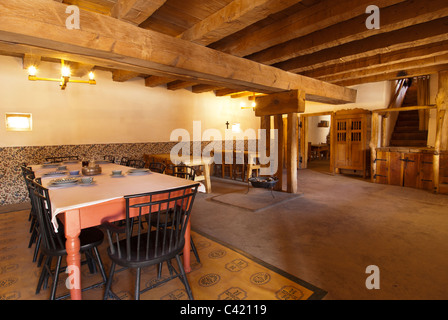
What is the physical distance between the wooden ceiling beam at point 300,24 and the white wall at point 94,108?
10.4 feet

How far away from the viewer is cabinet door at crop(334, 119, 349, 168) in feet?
23.9

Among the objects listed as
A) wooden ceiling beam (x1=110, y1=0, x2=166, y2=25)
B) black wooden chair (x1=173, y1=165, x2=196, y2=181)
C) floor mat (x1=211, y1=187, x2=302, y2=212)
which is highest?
wooden ceiling beam (x1=110, y1=0, x2=166, y2=25)

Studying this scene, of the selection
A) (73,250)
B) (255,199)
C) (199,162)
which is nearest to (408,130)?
(255,199)

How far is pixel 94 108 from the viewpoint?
552cm

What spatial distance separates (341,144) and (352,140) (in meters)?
0.34

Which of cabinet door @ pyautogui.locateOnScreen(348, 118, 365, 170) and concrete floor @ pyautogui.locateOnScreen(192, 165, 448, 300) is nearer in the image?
concrete floor @ pyautogui.locateOnScreen(192, 165, 448, 300)

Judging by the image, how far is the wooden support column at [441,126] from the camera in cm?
504

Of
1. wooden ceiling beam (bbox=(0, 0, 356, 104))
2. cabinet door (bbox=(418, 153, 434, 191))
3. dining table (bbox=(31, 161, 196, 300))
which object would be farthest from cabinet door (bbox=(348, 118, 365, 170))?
dining table (bbox=(31, 161, 196, 300))

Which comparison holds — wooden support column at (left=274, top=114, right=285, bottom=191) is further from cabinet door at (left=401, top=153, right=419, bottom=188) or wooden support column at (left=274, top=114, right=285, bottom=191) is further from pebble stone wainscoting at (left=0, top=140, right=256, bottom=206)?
pebble stone wainscoting at (left=0, top=140, right=256, bottom=206)

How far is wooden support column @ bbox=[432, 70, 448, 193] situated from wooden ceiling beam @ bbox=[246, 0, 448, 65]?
316 centimetres

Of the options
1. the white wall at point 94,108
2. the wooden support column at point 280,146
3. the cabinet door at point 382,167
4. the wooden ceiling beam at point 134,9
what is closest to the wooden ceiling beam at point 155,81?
the white wall at point 94,108

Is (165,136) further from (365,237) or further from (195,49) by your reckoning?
(365,237)

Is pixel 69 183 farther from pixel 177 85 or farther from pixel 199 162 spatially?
pixel 177 85
